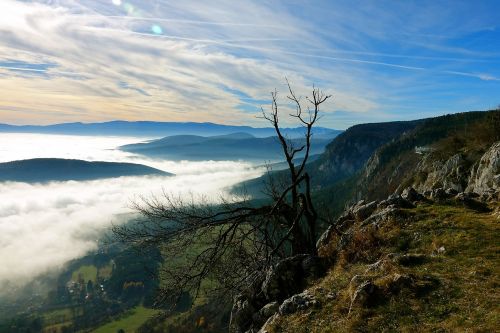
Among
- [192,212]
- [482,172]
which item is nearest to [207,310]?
[482,172]

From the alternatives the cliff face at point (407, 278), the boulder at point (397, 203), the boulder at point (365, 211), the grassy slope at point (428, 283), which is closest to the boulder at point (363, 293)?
the cliff face at point (407, 278)

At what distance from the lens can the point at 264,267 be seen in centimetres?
1686

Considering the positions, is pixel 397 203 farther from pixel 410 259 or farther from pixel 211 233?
pixel 211 233

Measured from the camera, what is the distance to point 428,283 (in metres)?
11.5

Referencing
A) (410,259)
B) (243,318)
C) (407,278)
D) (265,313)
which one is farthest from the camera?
(243,318)

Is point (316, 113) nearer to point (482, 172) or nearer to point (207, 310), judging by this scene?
point (482, 172)

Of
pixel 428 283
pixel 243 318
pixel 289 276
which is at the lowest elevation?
pixel 243 318

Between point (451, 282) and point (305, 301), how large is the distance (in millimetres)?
4898

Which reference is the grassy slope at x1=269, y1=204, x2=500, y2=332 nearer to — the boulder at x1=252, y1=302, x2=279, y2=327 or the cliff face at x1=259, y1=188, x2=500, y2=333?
the cliff face at x1=259, y1=188, x2=500, y2=333

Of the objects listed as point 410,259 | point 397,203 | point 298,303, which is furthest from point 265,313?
point 397,203

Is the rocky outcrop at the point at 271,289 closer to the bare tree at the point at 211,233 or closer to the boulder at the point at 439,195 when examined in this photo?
the bare tree at the point at 211,233

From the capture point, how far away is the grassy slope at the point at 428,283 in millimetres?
9914

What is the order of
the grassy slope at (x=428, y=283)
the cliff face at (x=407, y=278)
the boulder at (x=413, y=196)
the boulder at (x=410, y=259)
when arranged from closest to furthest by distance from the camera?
1. the grassy slope at (x=428, y=283)
2. the cliff face at (x=407, y=278)
3. the boulder at (x=410, y=259)
4. the boulder at (x=413, y=196)

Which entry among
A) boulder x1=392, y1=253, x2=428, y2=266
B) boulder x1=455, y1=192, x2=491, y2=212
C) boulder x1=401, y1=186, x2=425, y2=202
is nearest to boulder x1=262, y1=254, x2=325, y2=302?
boulder x1=392, y1=253, x2=428, y2=266
